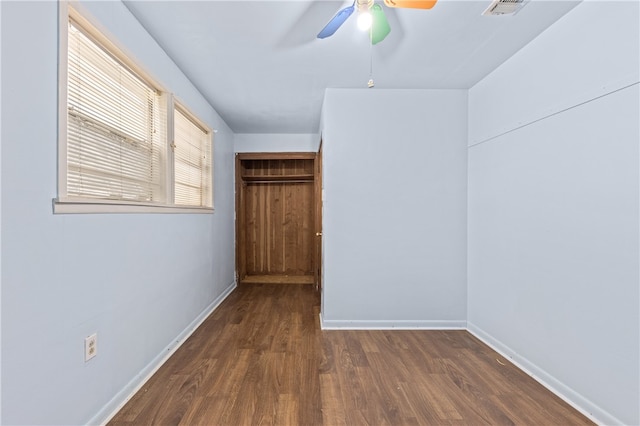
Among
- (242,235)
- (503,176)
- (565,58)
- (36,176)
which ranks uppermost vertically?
(565,58)

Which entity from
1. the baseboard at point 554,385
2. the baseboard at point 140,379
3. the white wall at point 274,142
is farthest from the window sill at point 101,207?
the baseboard at point 554,385

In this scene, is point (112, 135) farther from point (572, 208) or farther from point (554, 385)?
point (554, 385)

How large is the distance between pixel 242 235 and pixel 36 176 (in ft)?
11.3

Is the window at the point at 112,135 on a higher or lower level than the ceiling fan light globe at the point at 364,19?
lower

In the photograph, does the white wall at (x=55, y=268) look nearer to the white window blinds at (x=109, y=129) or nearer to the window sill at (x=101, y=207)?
the window sill at (x=101, y=207)

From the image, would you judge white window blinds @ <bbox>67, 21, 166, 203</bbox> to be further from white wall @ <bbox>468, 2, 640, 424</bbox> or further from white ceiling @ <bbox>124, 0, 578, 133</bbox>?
white wall @ <bbox>468, 2, 640, 424</bbox>

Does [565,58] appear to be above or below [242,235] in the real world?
above

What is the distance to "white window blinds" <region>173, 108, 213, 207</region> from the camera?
2.69m

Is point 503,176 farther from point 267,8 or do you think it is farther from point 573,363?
point 267,8

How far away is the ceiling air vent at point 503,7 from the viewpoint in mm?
1687

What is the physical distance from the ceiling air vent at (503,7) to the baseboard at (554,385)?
242cm

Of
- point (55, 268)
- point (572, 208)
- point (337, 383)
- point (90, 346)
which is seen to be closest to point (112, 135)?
point (55, 268)

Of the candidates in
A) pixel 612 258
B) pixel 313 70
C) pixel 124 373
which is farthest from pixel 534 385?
pixel 313 70

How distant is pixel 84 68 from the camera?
1541mm
